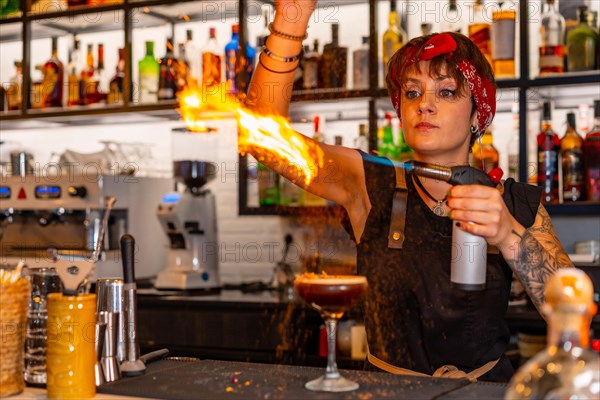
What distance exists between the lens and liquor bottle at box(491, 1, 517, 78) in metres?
3.45

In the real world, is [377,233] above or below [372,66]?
below

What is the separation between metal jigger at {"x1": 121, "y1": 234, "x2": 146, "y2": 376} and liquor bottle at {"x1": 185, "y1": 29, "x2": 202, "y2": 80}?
2527 millimetres

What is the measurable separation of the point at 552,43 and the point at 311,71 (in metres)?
1.11

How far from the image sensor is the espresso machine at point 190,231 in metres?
4.02

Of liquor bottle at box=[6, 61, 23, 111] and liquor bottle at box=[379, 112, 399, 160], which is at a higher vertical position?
liquor bottle at box=[6, 61, 23, 111]

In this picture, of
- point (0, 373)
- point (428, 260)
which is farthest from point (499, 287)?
point (0, 373)

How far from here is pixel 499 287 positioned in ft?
6.91

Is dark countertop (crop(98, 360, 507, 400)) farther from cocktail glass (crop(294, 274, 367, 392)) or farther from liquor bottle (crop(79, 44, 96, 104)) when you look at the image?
liquor bottle (crop(79, 44, 96, 104))

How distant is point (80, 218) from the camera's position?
13.8ft

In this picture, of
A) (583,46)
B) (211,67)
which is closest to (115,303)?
(583,46)

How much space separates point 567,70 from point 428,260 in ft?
5.56

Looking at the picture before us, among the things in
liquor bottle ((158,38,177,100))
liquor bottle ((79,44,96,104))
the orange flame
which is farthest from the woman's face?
liquor bottle ((79,44,96,104))

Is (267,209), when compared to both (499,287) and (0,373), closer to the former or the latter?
(499,287)

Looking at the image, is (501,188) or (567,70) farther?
(567,70)
